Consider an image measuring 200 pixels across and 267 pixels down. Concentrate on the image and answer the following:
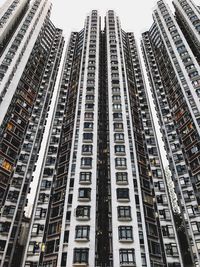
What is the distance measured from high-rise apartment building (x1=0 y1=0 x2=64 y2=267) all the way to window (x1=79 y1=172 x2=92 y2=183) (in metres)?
12.6

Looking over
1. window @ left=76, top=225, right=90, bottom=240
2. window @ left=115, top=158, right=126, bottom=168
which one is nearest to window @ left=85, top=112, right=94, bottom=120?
window @ left=115, top=158, right=126, bottom=168

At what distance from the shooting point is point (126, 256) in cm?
3722

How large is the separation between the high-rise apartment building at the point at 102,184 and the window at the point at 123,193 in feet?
0.52

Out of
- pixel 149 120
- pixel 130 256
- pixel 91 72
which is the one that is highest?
pixel 91 72

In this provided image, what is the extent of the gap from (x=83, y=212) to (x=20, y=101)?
107 ft

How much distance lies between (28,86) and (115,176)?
3505cm

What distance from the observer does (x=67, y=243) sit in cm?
3925

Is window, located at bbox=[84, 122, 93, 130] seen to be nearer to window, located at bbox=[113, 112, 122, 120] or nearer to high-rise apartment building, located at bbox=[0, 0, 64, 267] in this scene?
window, located at bbox=[113, 112, 122, 120]

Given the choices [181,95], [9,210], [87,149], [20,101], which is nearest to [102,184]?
[87,149]

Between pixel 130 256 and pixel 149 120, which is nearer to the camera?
pixel 130 256

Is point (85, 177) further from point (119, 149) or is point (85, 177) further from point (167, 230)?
point (167, 230)

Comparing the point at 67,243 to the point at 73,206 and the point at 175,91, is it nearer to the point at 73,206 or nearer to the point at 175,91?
the point at 73,206

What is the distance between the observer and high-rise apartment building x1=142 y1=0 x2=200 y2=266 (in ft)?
157

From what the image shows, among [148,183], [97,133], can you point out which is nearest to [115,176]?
[148,183]
